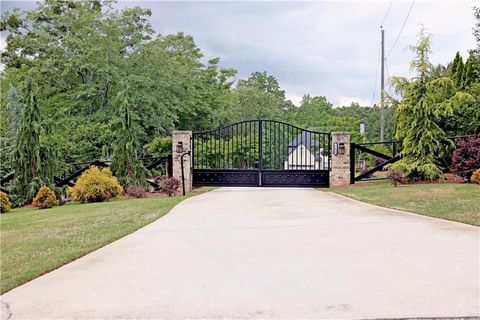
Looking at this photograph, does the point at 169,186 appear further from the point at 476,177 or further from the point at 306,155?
the point at 476,177

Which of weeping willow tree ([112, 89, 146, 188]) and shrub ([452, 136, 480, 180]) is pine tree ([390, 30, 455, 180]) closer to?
shrub ([452, 136, 480, 180])

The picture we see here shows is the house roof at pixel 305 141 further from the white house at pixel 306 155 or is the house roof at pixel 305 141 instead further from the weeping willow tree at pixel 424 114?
the weeping willow tree at pixel 424 114

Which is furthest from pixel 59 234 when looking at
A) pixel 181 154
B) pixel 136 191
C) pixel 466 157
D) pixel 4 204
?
pixel 466 157

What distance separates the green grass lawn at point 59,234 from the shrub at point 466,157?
838cm

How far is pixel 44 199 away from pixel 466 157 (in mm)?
11648

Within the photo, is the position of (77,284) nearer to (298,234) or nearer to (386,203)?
(298,234)

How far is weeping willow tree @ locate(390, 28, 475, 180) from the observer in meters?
12.6

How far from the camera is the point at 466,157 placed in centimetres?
1174

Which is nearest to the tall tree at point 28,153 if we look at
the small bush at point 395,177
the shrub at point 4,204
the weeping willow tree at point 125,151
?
the shrub at point 4,204

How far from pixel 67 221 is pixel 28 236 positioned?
1.32m

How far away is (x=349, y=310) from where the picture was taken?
2936mm

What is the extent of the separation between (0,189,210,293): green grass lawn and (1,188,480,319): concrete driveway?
0.79 feet

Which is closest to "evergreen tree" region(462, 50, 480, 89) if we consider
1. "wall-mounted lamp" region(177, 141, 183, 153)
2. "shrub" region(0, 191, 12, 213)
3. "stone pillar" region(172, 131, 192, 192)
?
"stone pillar" region(172, 131, 192, 192)

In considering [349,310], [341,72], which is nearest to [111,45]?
[341,72]
